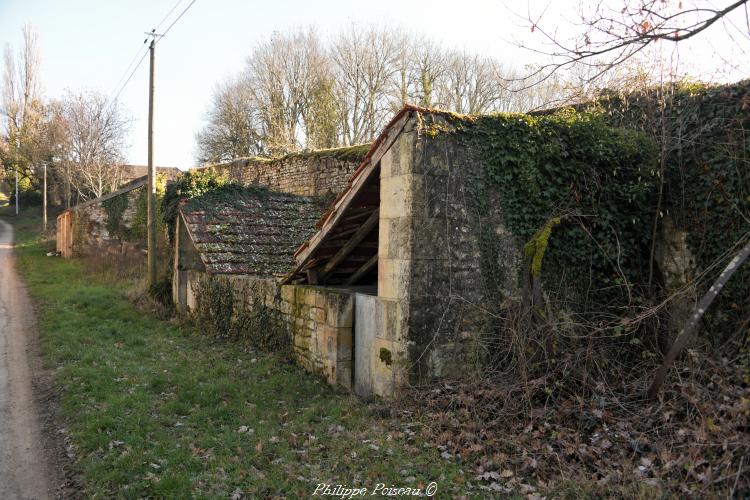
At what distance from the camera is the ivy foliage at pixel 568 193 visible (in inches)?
249

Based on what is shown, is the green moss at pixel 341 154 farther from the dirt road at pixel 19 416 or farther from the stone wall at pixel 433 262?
the stone wall at pixel 433 262

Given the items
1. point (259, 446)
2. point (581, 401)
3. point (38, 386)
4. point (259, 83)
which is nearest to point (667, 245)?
point (581, 401)

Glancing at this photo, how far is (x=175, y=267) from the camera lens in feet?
41.6

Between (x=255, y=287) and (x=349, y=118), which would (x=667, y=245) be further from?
(x=349, y=118)

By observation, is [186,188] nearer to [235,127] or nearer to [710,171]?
[710,171]

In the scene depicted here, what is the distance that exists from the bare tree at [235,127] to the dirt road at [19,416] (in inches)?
920

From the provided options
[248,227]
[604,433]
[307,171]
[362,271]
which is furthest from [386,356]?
[307,171]

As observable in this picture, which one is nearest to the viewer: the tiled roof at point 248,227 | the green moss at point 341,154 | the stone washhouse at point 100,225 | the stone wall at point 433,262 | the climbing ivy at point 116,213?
the stone wall at point 433,262

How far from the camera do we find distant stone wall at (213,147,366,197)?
16938 mm

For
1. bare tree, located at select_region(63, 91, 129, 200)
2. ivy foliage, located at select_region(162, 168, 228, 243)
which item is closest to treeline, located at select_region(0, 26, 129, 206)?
bare tree, located at select_region(63, 91, 129, 200)

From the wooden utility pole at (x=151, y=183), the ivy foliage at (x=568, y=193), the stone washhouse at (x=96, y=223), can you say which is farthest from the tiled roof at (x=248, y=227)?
the stone washhouse at (x=96, y=223)

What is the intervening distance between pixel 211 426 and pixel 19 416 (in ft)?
8.21

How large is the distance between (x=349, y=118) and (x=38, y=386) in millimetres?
25307

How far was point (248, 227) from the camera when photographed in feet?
39.1
